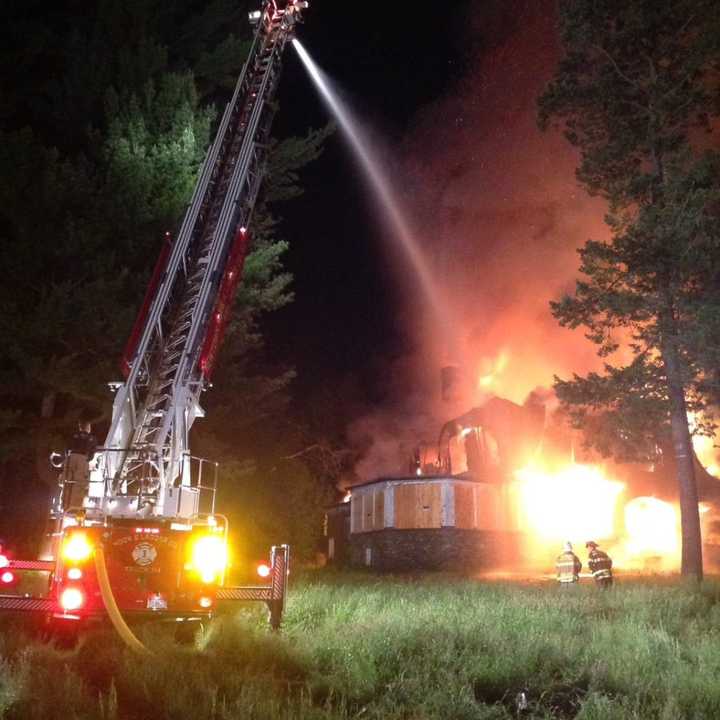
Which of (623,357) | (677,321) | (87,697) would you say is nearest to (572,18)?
(677,321)

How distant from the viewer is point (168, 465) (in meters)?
8.48

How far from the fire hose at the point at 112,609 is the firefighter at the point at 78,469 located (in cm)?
137

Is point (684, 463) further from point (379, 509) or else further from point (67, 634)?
point (379, 509)

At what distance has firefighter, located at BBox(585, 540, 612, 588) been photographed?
13969 millimetres

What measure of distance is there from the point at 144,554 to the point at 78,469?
65.5 inches

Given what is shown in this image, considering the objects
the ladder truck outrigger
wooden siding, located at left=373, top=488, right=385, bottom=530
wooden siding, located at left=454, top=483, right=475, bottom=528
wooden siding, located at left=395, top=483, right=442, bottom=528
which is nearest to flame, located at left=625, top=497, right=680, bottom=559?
wooden siding, located at left=454, top=483, right=475, bottom=528

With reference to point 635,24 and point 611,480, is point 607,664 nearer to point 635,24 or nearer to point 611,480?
point 635,24

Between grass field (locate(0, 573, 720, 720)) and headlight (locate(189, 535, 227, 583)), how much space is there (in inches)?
26.2

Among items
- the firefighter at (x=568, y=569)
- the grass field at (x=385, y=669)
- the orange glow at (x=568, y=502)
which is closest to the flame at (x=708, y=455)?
the orange glow at (x=568, y=502)

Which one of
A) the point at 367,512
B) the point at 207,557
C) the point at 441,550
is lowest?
the point at 441,550

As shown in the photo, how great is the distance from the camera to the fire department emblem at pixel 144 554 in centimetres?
728

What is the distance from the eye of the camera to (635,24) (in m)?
17.1

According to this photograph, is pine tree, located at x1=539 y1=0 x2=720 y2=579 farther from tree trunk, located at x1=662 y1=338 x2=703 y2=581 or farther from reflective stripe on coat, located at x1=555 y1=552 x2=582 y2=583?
reflective stripe on coat, located at x1=555 y1=552 x2=582 y2=583

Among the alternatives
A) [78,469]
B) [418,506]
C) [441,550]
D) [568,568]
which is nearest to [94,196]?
[78,469]
